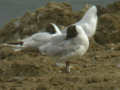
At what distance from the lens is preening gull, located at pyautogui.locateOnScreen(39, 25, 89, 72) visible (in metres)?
6.28

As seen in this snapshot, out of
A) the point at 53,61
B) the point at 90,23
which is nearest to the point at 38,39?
the point at 53,61

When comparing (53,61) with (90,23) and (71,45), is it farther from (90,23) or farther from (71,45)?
(90,23)

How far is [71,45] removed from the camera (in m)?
6.35

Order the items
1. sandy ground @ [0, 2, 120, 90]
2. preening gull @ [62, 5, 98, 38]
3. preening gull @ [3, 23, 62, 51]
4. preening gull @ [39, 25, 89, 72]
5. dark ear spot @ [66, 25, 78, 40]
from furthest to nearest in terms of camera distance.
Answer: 1. preening gull @ [62, 5, 98, 38]
2. preening gull @ [3, 23, 62, 51]
3. dark ear spot @ [66, 25, 78, 40]
4. preening gull @ [39, 25, 89, 72]
5. sandy ground @ [0, 2, 120, 90]

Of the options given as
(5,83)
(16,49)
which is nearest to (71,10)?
(16,49)

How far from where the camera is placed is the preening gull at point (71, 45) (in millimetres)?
6277

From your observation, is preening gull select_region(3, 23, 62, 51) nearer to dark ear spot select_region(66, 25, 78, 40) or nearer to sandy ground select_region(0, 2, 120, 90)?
sandy ground select_region(0, 2, 120, 90)

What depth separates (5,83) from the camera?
5617 mm

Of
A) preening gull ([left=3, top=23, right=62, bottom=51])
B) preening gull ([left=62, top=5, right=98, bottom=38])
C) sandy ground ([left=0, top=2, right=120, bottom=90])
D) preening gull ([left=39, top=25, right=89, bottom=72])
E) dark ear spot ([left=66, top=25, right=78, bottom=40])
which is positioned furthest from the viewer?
preening gull ([left=62, top=5, right=98, bottom=38])

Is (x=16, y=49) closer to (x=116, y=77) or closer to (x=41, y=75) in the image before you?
(x=41, y=75)

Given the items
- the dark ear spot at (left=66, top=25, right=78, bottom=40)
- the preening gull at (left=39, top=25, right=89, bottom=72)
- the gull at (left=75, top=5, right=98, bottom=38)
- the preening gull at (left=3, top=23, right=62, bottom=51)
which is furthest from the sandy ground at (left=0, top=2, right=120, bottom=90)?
the gull at (left=75, top=5, right=98, bottom=38)

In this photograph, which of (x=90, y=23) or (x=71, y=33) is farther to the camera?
(x=90, y=23)

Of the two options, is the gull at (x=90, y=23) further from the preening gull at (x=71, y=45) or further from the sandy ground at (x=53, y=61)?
the preening gull at (x=71, y=45)

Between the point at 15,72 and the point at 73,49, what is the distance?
4.66 feet
